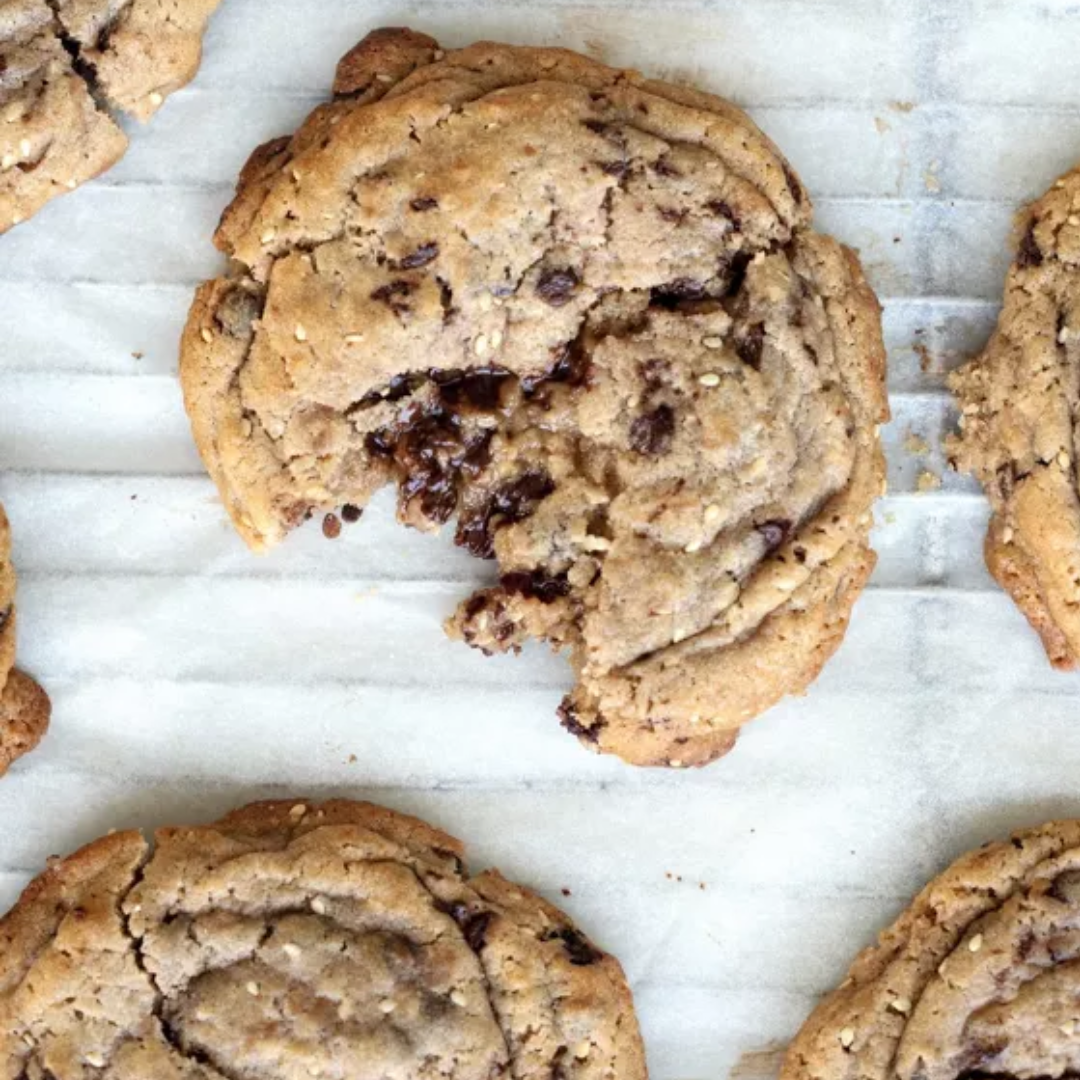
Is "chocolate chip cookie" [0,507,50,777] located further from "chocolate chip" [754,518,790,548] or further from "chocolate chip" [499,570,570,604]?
"chocolate chip" [754,518,790,548]

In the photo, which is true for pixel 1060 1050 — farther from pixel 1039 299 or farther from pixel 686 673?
pixel 1039 299

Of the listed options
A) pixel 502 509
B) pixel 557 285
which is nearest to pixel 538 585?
pixel 502 509

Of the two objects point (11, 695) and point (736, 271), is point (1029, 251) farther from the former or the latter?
point (11, 695)

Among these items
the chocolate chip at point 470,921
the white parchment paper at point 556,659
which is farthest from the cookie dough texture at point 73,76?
the chocolate chip at point 470,921

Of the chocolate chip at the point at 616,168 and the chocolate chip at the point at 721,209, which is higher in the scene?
the chocolate chip at the point at 616,168

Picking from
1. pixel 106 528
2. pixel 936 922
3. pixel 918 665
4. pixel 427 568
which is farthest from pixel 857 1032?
pixel 106 528

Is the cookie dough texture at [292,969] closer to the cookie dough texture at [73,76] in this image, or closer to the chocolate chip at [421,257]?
the chocolate chip at [421,257]
